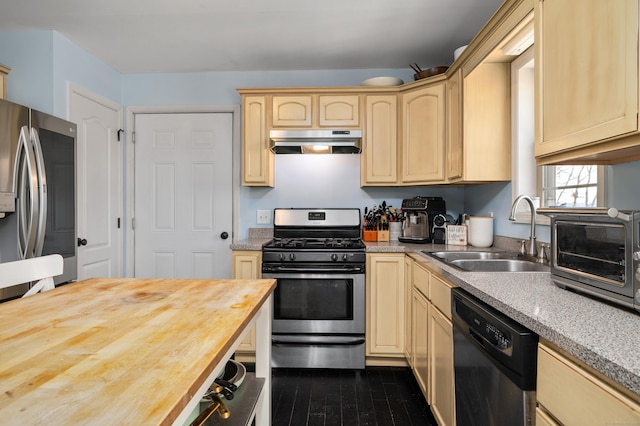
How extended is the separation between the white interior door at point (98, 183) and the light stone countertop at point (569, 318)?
2.85 meters

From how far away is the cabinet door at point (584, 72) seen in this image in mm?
943

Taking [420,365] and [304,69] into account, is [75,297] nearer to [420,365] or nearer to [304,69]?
[420,365]

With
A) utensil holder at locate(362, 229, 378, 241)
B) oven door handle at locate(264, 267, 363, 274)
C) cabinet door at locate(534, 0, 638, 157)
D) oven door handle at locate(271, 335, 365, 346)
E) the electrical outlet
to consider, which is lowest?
oven door handle at locate(271, 335, 365, 346)

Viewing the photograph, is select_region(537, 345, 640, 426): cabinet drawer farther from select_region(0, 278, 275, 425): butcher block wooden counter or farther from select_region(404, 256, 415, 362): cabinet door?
select_region(404, 256, 415, 362): cabinet door

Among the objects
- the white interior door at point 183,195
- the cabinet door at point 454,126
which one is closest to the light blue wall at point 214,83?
the white interior door at point 183,195

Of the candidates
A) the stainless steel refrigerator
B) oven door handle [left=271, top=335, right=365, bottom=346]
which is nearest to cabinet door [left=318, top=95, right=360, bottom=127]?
oven door handle [left=271, top=335, right=365, bottom=346]

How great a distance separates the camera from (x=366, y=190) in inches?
125

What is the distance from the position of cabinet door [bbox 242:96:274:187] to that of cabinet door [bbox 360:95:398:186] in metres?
0.85

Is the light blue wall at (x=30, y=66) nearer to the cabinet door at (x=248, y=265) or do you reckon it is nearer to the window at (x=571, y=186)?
the cabinet door at (x=248, y=265)

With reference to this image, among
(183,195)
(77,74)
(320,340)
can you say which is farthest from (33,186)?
(320,340)

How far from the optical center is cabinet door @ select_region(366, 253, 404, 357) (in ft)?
8.32

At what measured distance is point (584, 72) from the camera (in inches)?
43.5

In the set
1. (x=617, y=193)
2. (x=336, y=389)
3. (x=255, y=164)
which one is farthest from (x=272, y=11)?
(x=336, y=389)

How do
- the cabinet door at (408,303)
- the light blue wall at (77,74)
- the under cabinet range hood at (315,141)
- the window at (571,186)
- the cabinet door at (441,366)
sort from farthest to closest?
the under cabinet range hood at (315,141) → the light blue wall at (77,74) → the cabinet door at (408,303) → the window at (571,186) → the cabinet door at (441,366)
